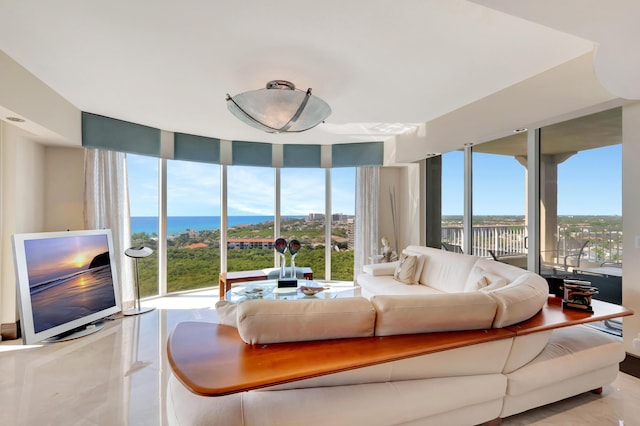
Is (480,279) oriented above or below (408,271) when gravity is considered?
above

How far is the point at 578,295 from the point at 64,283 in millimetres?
4736

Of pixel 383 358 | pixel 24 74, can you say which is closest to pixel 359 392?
pixel 383 358

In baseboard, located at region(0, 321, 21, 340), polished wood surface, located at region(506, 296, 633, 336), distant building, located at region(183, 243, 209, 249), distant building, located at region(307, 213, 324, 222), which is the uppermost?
distant building, located at region(307, 213, 324, 222)

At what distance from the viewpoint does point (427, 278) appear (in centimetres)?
377

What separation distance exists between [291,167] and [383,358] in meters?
4.56

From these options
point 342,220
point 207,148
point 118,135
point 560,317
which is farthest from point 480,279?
point 118,135

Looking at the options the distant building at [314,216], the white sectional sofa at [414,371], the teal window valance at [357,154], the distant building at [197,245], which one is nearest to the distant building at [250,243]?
the distant building at [197,245]

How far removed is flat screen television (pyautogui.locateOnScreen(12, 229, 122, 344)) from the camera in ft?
9.21

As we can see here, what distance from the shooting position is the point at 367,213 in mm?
5469

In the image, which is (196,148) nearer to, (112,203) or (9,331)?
(112,203)

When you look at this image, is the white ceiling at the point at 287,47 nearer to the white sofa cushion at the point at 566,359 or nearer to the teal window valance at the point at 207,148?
the teal window valance at the point at 207,148

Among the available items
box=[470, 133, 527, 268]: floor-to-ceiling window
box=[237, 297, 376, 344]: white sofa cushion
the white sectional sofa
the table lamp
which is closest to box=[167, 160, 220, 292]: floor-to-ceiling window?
the table lamp

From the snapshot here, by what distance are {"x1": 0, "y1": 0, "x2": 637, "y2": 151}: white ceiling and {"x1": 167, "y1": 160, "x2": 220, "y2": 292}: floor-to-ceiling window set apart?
1727 millimetres

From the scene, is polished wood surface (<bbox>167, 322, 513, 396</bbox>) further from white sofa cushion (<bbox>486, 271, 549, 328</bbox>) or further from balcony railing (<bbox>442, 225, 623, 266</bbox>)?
balcony railing (<bbox>442, 225, 623, 266</bbox>)
